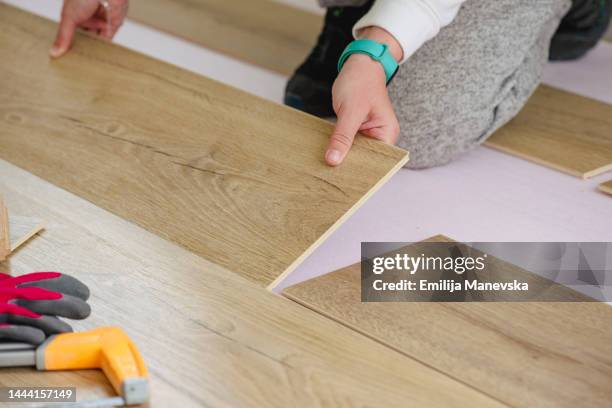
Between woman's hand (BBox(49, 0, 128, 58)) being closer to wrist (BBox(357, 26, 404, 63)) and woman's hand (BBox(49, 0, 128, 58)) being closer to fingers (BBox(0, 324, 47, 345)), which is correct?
wrist (BBox(357, 26, 404, 63))

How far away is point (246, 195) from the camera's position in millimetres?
1336

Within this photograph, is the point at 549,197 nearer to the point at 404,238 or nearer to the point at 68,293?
the point at 404,238

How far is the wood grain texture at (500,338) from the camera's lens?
3.41 feet

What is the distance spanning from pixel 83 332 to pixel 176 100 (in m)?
0.76

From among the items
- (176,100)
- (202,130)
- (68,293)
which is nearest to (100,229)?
(68,293)

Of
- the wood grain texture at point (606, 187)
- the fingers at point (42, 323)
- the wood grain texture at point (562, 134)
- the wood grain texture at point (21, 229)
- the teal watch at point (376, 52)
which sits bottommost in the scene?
the wood grain texture at point (21, 229)

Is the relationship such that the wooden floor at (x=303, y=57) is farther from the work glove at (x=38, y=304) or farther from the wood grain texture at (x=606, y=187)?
the work glove at (x=38, y=304)

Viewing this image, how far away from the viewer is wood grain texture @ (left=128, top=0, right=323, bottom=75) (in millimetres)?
2344

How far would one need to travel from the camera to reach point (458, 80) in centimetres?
169

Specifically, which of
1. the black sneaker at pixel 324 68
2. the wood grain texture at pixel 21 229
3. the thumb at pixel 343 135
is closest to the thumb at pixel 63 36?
the black sneaker at pixel 324 68

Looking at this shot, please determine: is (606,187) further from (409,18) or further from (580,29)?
(580,29)

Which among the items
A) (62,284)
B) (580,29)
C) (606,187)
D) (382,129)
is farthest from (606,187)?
(62,284)

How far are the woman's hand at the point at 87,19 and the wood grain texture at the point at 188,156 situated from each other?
0.21ft

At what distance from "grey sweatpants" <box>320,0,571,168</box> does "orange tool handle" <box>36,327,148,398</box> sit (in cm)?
96
